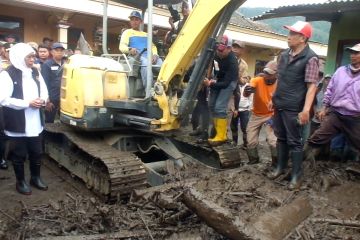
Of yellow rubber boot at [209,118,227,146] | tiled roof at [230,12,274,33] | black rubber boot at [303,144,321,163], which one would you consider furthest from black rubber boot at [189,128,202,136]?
tiled roof at [230,12,274,33]

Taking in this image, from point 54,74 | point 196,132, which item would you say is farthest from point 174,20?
point 54,74

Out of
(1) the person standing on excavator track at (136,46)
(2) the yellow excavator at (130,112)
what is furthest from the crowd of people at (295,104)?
(1) the person standing on excavator track at (136,46)

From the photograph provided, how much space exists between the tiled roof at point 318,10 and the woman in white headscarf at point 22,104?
5879mm

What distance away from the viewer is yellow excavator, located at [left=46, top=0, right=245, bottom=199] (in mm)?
4863

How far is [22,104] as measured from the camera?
4.85 m

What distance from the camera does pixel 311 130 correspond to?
692 centimetres

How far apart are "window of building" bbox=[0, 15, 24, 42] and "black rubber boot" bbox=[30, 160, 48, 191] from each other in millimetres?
6993

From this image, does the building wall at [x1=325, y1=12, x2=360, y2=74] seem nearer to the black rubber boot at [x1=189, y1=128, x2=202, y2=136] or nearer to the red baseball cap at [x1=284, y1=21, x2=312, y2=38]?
the black rubber boot at [x1=189, y1=128, x2=202, y2=136]

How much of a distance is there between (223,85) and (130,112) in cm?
150

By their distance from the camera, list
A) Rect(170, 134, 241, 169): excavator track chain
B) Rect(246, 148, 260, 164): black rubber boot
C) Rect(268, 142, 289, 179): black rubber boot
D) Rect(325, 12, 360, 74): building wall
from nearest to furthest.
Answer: Rect(268, 142, 289, 179): black rubber boot
Rect(170, 134, 241, 169): excavator track chain
Rect(246, 148, 260, 164): black rubber boot
Rect(325, 12, 360, 74): building wall

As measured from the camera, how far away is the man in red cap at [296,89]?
14.7 ft

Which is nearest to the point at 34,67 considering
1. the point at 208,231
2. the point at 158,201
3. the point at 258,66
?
the point at 158,201

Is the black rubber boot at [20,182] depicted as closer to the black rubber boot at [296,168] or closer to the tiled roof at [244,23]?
the black rubber boot at [296,168]

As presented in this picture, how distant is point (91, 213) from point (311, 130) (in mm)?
4258
